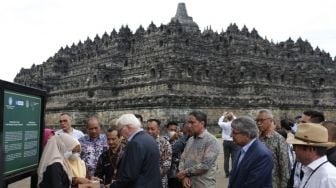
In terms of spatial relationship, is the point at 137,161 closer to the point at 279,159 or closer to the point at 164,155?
the point at 164,155

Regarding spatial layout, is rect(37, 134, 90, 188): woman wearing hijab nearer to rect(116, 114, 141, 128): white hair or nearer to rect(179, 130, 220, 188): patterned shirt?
rect(116, 114, 141, 128): white hair

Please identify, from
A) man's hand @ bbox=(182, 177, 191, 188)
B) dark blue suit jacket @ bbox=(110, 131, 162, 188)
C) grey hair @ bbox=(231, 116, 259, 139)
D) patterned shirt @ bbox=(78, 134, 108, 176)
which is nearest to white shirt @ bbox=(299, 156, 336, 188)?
grey hair @ bbox=(231, 116, 259, 139)

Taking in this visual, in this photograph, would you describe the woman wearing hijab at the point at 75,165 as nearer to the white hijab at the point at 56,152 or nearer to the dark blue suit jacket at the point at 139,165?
the white hijab at the point at 56,152

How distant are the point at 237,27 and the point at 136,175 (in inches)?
2099

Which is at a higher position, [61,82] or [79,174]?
[61,82]

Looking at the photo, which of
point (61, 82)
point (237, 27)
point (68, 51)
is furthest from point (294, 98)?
point (68, 51)

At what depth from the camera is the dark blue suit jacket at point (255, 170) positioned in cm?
590

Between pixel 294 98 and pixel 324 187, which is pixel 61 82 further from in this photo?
pixel 324 187

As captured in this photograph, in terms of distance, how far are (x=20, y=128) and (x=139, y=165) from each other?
1537 millimetres

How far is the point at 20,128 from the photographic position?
204 inches

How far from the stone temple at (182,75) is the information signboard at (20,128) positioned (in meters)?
24.1

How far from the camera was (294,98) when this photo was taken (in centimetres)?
5056

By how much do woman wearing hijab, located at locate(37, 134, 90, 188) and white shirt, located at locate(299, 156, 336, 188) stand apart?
9.21 ft

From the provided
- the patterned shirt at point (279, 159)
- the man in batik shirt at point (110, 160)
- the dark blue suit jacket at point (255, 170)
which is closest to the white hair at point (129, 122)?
the man in batik shirt at point (110, 160)
